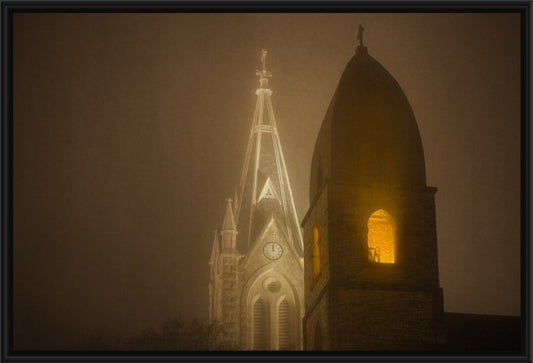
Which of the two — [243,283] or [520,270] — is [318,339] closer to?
[520,270]

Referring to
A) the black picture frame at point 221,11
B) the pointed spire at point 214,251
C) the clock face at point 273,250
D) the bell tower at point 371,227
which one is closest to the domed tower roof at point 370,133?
the bell tower at point 371,227

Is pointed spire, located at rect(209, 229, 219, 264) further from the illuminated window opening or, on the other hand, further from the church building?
the illuminated window opening

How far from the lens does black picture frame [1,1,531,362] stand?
2195 cm

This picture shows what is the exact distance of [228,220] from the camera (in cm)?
2845

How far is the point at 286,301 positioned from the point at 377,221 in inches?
304

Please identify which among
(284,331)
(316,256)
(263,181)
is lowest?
(284,331)

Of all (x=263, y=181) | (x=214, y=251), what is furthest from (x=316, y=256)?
(x=263, y=181)

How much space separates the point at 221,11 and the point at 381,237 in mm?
4376

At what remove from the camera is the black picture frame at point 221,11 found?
2195 cm

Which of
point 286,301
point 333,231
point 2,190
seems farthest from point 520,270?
point 286,301

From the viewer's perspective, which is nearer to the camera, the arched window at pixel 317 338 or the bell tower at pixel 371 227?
the bell tower at pixel 371 227

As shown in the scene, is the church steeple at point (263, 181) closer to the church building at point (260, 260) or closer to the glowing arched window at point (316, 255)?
the church building at point (260, 260)

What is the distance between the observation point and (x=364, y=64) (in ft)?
80.1

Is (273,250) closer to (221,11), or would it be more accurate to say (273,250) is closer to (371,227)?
Result: (371,227)
